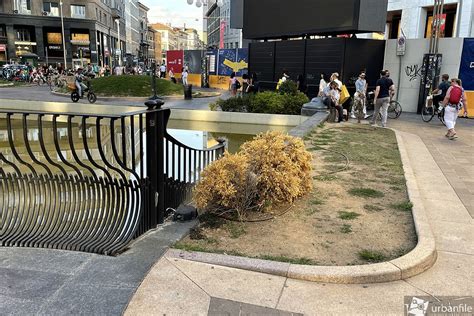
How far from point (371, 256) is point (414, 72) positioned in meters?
16.2

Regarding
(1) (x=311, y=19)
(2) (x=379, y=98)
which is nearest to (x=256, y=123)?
(2) (x=379, y=98)

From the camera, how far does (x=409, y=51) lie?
18.2m

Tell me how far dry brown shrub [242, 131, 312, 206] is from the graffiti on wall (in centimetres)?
1444

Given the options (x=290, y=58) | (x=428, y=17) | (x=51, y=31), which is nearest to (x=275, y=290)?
(x=290, y=58)

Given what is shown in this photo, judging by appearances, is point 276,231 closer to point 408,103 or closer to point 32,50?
point 408,103

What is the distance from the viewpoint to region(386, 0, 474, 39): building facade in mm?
28781

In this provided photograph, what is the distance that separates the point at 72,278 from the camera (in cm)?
336

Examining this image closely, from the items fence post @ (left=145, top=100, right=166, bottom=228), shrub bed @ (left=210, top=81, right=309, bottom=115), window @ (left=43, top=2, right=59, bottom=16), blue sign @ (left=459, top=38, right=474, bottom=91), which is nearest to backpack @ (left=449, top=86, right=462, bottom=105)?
shrub bed @ (left=210, top=81, right=309, bottom=115)

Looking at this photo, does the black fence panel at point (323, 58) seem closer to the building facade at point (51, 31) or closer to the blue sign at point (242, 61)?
the blue sign at point (242, 61)

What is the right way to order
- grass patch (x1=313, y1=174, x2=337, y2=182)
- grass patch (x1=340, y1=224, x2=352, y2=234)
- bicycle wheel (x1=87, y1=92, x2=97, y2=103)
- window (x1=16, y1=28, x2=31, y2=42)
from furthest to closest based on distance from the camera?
window (x1=16, y1=28, x2=31, y2=42) → bicycle wheel (x1=87, y1=92, x2=97, y2=103) → grass patch (x1=313, y1=174, x2=337, y2=182) → grass patch (x1=340, y1=224, x2=352, y2=234)

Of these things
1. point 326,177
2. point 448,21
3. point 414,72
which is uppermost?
point 448,21

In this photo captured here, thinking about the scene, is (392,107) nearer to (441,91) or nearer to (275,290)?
(441,91)

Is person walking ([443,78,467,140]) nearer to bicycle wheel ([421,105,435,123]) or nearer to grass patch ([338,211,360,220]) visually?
bicycle wheel ([421,105,435,123])

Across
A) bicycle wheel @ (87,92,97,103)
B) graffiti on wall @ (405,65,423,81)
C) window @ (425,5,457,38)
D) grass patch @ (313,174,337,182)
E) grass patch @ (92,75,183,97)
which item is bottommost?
grass patch @ (313,174,337,182)
